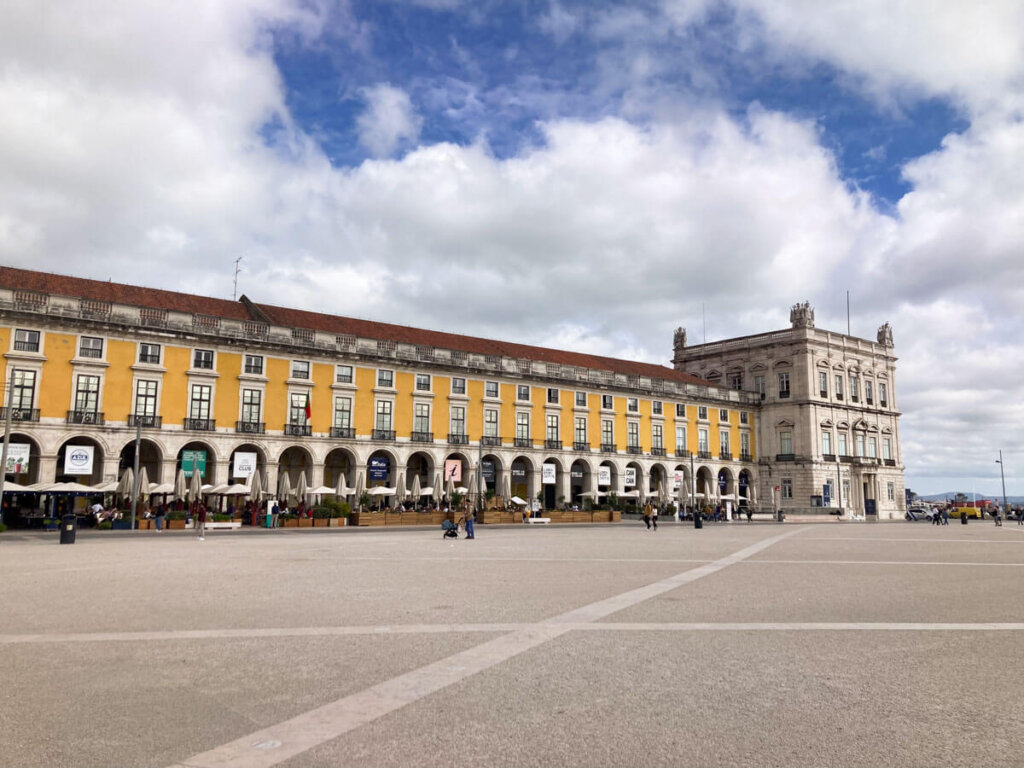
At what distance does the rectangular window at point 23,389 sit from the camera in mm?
37125

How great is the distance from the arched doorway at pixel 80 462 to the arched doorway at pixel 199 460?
3.77 metres

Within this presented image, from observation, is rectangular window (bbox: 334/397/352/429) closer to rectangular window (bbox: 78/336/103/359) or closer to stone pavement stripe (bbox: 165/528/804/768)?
rectangular window (bbox: 78/336/103/359)

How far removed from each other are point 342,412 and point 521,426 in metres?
13.4

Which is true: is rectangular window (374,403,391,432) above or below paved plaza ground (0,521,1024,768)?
above

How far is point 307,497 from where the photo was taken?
44719 millimetres

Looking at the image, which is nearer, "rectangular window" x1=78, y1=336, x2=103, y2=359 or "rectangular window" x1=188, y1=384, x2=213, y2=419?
"rectangular window" x1=78, y1=336, x2=103, y2=359

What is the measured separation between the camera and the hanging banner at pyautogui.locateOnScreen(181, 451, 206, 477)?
4028cm

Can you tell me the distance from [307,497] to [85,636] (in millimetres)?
37323

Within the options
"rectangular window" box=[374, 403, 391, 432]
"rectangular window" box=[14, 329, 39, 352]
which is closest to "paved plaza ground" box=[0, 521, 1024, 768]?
"rectangular window" box=[14, 329, 39, 352]

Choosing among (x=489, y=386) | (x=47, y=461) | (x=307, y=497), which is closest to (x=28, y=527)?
(x=47, y=461)

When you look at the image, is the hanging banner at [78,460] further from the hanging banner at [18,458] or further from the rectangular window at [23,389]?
the rectangular window at [23,389]

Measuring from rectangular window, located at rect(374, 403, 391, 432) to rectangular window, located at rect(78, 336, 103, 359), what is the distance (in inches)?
620

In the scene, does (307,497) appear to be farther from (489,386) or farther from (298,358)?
(489,386)

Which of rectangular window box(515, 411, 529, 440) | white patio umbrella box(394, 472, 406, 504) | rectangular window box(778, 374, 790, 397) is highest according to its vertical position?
rectangular window box(778, 374, 790, 397)
